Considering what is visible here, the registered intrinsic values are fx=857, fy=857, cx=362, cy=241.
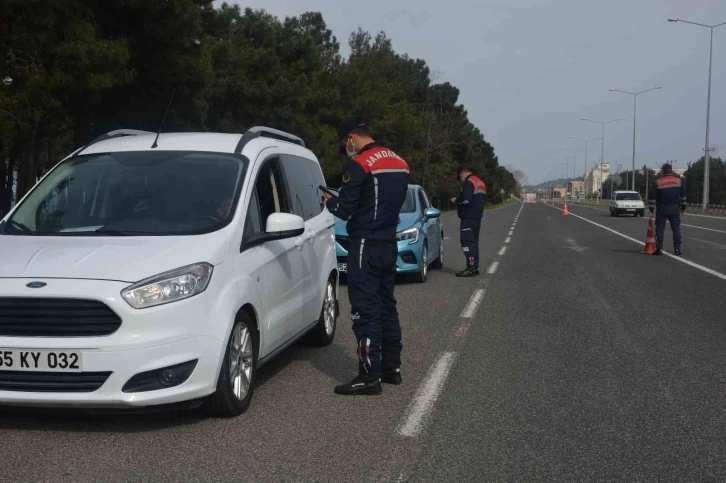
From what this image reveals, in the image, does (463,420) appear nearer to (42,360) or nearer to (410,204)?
(42,360)

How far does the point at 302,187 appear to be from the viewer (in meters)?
7.17

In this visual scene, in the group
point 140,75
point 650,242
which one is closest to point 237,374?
point 650,242

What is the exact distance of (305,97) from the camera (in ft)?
108

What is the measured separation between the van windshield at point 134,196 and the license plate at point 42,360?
1.01 metres

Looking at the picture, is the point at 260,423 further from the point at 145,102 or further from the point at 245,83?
the point at 245,83

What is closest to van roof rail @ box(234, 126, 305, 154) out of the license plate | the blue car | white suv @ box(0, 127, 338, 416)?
white suv @ box(0, 127, 338, 416)

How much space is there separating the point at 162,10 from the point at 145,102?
2.45 metres

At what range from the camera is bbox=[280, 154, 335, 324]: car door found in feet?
22.2

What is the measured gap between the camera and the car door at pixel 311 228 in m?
6.78

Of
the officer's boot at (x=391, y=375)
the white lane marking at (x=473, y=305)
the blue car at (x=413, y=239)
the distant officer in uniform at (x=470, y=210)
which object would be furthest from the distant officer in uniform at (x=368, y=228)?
the distant officer in uniform at (x=470, y=210)

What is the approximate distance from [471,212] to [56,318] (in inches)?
388

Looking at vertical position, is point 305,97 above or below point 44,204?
above

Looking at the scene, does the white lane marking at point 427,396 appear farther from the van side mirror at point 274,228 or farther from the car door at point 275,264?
the van side mirror at point 274,228

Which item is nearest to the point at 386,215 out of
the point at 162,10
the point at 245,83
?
the point at 162,10
